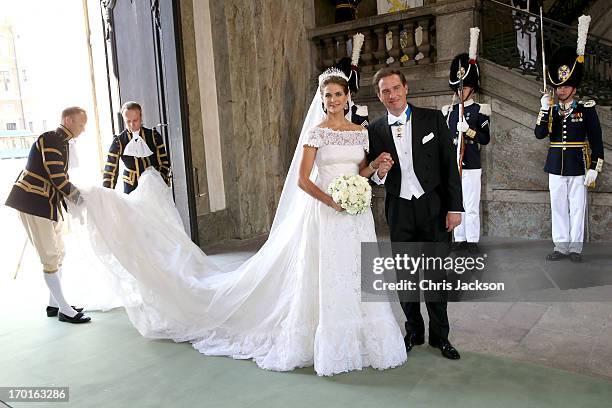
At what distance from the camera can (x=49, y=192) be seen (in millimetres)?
5062

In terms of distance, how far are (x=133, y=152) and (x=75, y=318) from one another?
1892 millimetres

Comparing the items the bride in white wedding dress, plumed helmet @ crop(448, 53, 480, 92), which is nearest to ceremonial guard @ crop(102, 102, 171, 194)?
the bride in white wedding dress

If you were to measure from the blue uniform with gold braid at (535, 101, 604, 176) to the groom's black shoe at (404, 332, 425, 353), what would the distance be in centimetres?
330

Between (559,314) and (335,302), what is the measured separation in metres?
2.20

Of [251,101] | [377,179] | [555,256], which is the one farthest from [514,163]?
[377,179]

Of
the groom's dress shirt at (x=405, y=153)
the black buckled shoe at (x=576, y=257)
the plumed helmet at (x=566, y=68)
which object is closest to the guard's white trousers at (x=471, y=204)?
the black buckled shoe at (x=576, y=257)

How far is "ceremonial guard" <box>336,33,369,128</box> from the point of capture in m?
8.01

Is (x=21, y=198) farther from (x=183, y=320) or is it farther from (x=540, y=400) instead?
(x=540, y=400)

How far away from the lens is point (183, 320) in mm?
4801

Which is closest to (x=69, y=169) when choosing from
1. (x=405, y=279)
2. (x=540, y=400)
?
(x=405, y=279)

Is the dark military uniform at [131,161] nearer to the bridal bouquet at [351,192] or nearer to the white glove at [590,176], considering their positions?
the bridal bouquet at [351,192]

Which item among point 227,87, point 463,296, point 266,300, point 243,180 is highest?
point 227,87

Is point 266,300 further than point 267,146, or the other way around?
point 267,146

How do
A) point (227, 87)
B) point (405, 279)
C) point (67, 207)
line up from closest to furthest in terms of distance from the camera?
point (405, 279), point (67, 207), point (227, 87)
